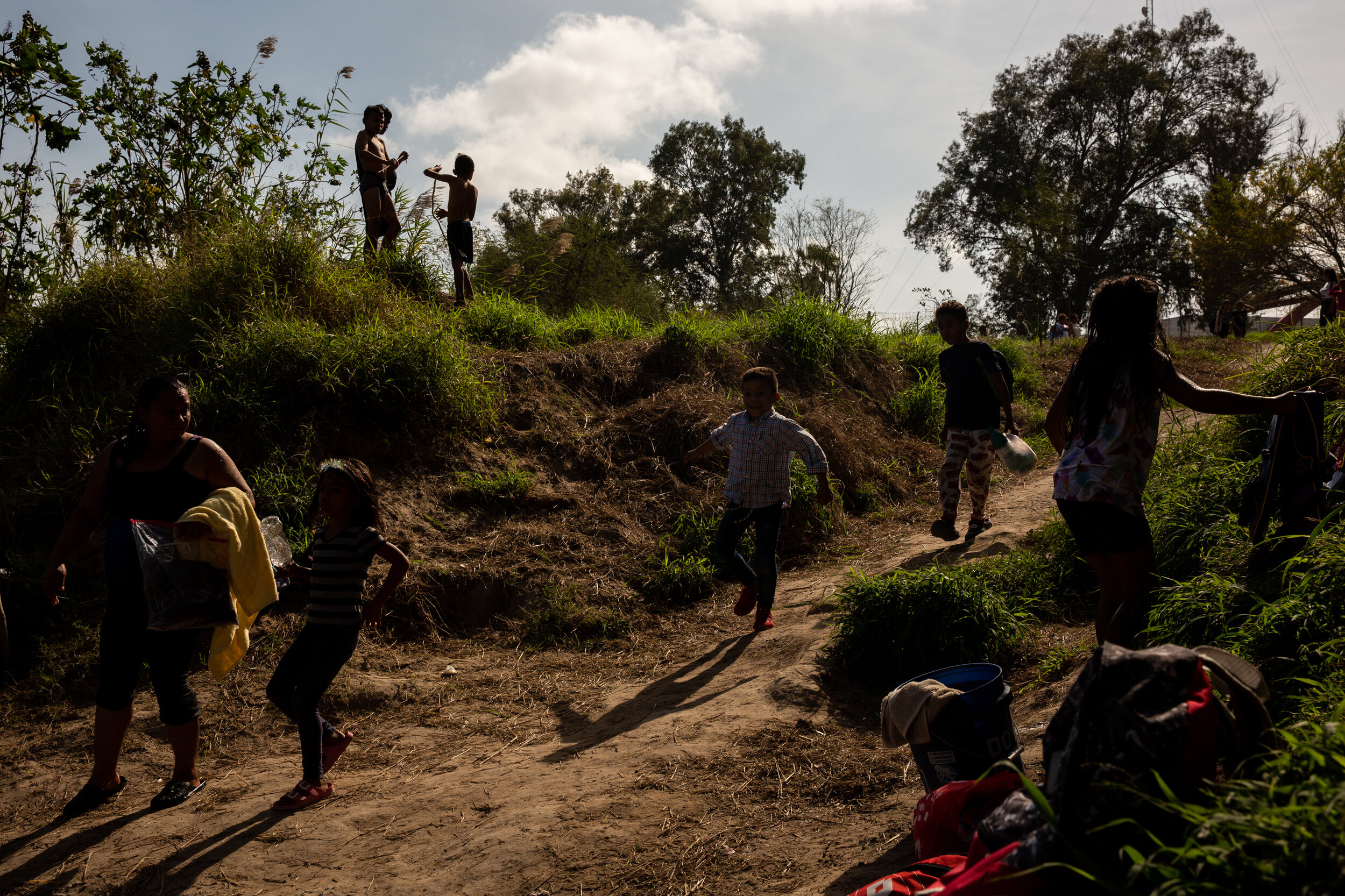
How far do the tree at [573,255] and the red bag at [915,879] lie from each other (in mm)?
8864

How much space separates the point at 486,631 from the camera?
587 cm

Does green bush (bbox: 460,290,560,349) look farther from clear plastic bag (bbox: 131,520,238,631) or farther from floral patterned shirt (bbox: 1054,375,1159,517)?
floral patterned shirt (bbox: 1054,375,1159,517)

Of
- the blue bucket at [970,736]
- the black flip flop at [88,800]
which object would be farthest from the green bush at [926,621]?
the black flip flop at [88,800]

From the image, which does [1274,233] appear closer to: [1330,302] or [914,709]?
[1330,302]

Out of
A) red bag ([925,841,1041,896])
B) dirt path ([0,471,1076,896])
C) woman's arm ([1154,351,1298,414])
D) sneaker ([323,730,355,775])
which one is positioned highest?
woman's arm ([1154,351,1298,414])

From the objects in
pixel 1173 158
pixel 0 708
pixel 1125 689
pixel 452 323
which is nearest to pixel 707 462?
pixel 452 323

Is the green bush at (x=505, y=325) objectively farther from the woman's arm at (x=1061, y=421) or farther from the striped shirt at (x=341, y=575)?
the woman's arm at (x=1061, y=421)

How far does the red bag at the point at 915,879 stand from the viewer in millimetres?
2008

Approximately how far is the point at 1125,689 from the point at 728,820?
1.96 metres

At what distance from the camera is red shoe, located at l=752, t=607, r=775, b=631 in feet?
17.9

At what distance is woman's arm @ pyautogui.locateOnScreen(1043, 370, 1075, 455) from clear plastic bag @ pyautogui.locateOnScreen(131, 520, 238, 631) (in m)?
3.51

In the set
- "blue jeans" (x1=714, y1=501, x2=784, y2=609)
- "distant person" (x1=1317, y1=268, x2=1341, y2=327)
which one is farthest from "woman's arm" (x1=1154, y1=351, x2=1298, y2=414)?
"distant person" (x1=1317, y1=268, x2=1341, y2=327)

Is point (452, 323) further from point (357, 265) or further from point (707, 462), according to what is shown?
point (707, 462)

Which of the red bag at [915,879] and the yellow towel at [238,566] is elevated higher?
the yellow towel at [238,566]
